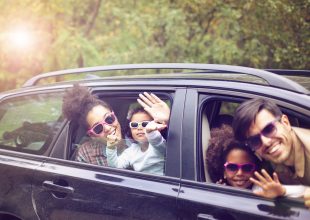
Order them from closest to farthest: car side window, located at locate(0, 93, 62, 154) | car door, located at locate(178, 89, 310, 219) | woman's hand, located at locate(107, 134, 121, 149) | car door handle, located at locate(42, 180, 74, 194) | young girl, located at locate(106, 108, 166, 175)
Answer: car door, located at locate(178, 89, 310, 219) → young girl, located at locate(106, 108, 166, 175) → car door handle, located at locate(42, 180, 74, 194) → woman's hand, located at locate(107, 134, 121, 149) → car side window, located at locate(0, 93, 62, 154)

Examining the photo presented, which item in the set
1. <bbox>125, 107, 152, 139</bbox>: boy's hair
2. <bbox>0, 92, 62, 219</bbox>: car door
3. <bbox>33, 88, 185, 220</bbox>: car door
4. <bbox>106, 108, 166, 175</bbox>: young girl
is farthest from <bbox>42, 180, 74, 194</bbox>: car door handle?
<bbox>125, 107, 152, 139</bbox>: boy's hair

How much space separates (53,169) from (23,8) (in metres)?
4.92

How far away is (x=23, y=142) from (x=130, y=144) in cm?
97

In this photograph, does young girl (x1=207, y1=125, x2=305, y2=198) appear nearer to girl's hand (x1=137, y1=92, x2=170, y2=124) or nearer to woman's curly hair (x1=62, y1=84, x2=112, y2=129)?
girl's hand (x1=137, y1=92, x2=170, y2=124)

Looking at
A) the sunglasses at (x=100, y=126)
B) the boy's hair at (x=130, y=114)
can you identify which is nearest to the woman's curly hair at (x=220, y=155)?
the boy's hair at (x=130, y=114)

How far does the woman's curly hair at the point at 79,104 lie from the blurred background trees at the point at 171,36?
11.0ft

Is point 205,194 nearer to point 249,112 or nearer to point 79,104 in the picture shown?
point 249,112

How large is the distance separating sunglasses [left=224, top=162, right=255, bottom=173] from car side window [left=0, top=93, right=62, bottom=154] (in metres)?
1.32

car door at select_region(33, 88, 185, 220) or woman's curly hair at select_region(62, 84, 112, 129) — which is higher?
woman's curly hair at select_region(62, 84, 112, 129)

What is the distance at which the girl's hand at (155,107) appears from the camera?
8.27 ft

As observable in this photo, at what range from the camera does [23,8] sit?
695 centimetres

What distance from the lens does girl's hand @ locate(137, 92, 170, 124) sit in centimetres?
252

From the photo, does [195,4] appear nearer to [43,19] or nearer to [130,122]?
[43,19]

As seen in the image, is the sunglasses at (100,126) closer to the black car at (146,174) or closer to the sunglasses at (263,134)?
the black car at (146,174)
